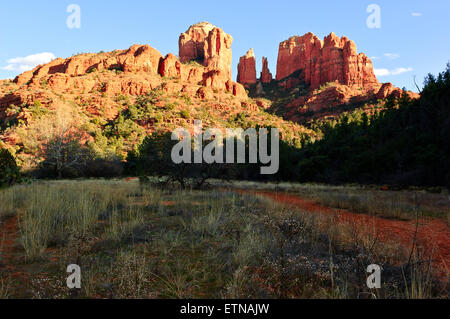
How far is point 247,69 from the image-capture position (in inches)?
5064

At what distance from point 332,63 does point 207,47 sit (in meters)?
62.3

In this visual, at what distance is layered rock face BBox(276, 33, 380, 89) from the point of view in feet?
319

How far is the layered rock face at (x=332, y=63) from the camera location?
97.2 metres

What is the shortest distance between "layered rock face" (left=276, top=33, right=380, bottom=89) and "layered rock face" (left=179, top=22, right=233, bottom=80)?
3707 cm

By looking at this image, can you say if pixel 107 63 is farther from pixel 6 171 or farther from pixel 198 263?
pixel 198 263

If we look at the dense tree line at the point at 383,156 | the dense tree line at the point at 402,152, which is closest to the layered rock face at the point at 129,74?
the dense tree line at the point at 383,156

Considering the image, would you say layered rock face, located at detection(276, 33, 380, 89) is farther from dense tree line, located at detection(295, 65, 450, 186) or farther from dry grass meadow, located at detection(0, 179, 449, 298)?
dry grass meadow, located at detection(0, 179, 449, 298)

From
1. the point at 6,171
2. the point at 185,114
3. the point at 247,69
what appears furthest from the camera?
the point at 247,69

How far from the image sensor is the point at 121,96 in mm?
66688

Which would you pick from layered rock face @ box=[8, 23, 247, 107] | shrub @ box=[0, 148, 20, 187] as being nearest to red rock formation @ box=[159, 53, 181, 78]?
layered rock face @ box=[8, 23, 247, 107]

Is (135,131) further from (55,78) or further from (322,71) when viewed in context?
(322,71)

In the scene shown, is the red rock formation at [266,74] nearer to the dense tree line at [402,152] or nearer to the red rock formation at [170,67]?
the red rock formation at [170,67]

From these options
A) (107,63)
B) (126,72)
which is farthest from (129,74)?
(107,63)
